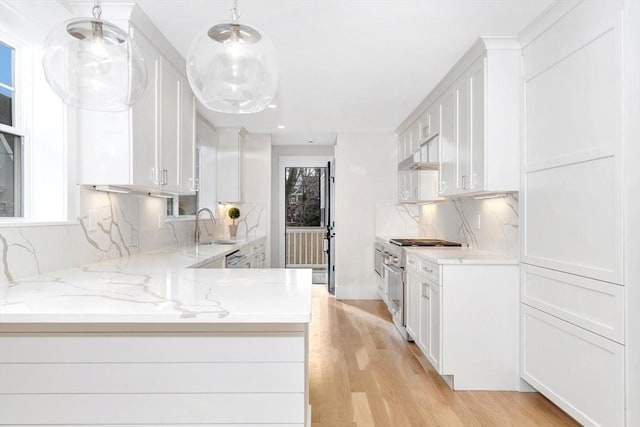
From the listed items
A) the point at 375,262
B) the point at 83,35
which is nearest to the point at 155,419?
the point at 83,35

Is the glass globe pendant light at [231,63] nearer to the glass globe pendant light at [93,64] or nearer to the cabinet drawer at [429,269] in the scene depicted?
the glass globe pendant light at [93,64]

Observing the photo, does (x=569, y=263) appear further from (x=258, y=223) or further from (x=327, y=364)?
(x=258, y=223)

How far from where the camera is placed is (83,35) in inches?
49.2

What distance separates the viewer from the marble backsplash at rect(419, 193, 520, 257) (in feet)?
9.73

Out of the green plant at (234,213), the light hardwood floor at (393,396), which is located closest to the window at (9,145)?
the light hardwood floor at (393,396)

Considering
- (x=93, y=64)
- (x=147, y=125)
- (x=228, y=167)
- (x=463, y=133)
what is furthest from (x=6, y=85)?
(x=228, y=167)

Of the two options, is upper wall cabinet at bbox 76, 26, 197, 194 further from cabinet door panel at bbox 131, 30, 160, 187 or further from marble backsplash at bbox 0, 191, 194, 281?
marble backsplash at bbox 0, 191, 194, 281

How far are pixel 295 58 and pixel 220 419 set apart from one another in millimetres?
2490

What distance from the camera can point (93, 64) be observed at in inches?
50.8

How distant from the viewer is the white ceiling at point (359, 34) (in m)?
2.23

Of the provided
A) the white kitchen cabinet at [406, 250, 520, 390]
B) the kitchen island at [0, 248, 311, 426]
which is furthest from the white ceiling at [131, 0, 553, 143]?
the white kitchen cabinet at [406, 250, 520, 390]

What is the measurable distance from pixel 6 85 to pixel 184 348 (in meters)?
1.75

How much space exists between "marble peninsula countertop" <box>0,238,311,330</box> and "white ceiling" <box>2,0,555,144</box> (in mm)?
983

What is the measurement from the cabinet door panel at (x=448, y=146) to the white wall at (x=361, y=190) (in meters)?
2.04
